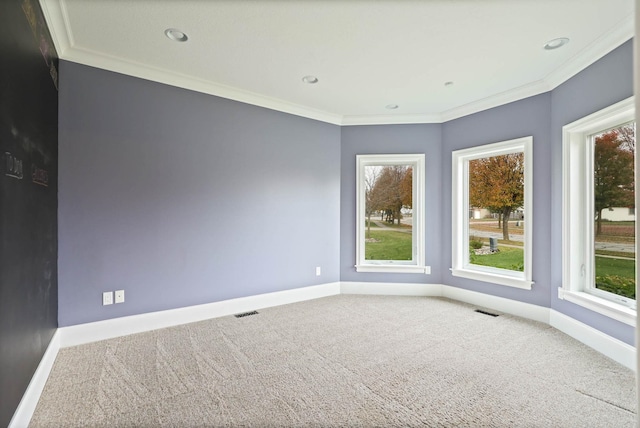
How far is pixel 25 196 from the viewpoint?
1941 mm

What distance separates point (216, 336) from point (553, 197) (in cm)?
387

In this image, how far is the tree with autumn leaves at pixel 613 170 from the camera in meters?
2.75

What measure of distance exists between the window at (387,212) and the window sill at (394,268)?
0.05ft

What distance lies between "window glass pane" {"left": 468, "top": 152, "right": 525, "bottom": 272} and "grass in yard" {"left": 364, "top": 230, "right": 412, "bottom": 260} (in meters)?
0.93

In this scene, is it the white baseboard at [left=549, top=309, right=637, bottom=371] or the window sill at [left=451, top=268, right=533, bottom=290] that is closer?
the white baseboard at [left=549, top=309, right=637, bottom=371]

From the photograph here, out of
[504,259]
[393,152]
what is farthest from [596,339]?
[393,152]

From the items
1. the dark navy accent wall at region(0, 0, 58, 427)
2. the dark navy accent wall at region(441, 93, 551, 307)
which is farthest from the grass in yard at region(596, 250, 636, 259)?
the dark navy accent wall at region(0, 0, 58, 427)

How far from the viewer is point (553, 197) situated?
343cm

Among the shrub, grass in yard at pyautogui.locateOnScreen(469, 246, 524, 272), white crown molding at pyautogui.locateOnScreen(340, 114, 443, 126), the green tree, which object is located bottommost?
grass in yard at pyautogui.locateOnScreen(469, 246, 524, 272)

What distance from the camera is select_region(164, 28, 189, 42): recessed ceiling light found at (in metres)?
2.58

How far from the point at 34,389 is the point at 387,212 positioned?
4.25 meters

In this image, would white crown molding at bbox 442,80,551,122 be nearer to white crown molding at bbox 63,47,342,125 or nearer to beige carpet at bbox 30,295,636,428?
white crown molding at bbox 63,47,342,125

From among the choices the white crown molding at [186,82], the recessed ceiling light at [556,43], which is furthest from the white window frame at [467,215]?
the white crown molding at [186,82]

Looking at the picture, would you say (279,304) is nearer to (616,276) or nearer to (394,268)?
(394,268)
